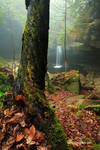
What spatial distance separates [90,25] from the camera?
11758 mm

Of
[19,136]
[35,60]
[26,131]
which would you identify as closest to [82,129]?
[26,131]

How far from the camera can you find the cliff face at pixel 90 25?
11.2 metres

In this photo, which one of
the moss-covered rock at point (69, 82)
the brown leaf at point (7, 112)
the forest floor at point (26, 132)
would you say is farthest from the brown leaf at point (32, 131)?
the moss-covered rock at point (69, 82)

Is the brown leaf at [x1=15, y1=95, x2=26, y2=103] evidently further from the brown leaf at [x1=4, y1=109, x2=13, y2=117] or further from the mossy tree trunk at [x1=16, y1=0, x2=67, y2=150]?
the brown leaf at [x1=4, y1=109, x2=13, y2=117]

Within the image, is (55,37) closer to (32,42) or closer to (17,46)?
(17,46)

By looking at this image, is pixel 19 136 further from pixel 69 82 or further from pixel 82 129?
pixel 69 82

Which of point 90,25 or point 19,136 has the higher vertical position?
point 90,25

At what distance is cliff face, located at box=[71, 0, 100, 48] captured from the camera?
11.2 metres

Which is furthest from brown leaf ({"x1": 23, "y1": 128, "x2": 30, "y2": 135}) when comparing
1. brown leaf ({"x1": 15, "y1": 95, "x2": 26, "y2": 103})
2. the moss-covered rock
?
the moss-covered rock

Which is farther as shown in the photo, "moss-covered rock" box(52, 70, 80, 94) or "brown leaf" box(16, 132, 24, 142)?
"moss-covered rock" box(52, 70, 80, 94)

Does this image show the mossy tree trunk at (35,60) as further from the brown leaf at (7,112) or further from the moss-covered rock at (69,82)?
the moss-covered rock at (69,82)

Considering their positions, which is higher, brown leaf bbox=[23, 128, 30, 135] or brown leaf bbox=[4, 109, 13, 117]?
brown leaf bbox=[4, 109, 13, 117]

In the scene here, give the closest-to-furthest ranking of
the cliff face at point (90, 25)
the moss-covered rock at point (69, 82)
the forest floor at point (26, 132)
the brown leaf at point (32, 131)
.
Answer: the forest floor at point (26, 132) < the brown leaf at point (32, 131) < the moss-covered rock at point (69, 82) < the cliff face at point (90, 25)

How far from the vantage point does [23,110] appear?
2160mm
